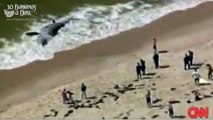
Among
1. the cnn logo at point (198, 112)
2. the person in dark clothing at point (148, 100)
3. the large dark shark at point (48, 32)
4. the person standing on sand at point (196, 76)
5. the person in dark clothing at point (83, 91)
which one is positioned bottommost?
the cnn logo at point (198, 112)

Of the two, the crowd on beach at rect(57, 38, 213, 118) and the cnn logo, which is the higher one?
the crowd on beach at rect(57, 38, 213, 118)

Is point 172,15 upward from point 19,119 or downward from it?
upward

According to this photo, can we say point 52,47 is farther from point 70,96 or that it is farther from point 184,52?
point 184,52

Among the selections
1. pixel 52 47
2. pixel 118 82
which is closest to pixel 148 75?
pixel 118 82

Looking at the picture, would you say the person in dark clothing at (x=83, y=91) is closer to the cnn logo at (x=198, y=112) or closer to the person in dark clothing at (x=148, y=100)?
the person in dark clothing at (x=148, y=100)

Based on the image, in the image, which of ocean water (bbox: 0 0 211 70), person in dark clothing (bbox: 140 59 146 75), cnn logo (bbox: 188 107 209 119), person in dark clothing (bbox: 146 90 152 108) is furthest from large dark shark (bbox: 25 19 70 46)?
cnn logo (bbox: 188 107 209 119)

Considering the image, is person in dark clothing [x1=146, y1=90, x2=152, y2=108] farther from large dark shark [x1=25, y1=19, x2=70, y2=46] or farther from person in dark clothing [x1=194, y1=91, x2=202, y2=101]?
large dark shark [x1=25, y1=19, x2=70, y2=46]

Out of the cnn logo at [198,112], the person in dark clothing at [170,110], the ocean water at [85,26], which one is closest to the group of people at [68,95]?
the ocean water at [85,26]
